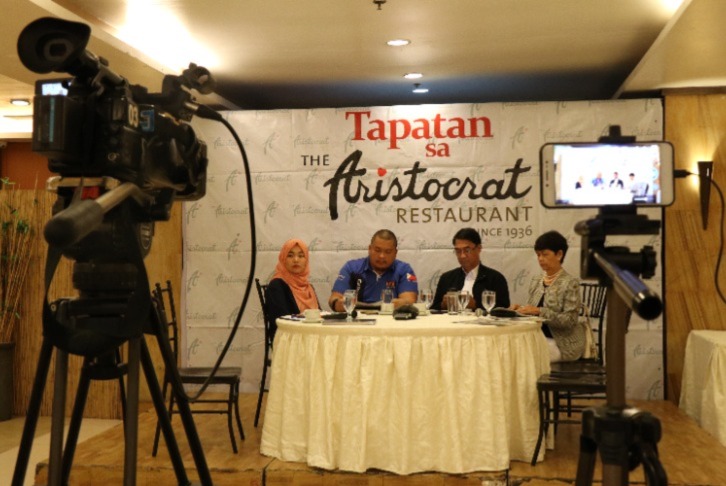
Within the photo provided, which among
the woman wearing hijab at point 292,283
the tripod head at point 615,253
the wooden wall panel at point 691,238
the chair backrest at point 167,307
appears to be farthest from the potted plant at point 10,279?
the tripod head at point 615,253

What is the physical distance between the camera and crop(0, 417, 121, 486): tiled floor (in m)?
4.52

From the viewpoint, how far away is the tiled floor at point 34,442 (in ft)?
14.8

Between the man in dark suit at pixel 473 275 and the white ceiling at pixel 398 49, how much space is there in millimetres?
1260

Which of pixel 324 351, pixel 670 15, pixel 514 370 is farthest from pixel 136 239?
pixel 670 15

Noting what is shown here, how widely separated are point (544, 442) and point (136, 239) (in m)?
3.34

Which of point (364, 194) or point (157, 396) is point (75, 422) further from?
point (364, 194)

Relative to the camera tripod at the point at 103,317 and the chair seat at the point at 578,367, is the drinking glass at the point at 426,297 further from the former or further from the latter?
→ the camera tripod at the point at 103,317

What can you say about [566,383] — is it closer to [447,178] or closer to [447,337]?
[447,337]

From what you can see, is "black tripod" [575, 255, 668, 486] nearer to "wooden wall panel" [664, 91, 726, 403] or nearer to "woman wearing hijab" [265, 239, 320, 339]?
"woman wearing hijab" [265, 239, 320, 339]

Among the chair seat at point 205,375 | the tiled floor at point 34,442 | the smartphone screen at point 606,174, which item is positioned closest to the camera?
the smartphone screen at point 606,174

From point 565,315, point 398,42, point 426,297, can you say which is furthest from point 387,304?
point 398,42

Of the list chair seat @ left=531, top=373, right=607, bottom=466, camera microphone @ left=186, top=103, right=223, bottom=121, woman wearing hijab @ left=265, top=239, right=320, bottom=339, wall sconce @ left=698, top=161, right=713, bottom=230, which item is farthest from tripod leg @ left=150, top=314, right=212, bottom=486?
wall sconce @ left=698, top=161, right=713, bottom=230

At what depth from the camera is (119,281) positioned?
134cm

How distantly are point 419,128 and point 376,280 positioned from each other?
133 centimetres
